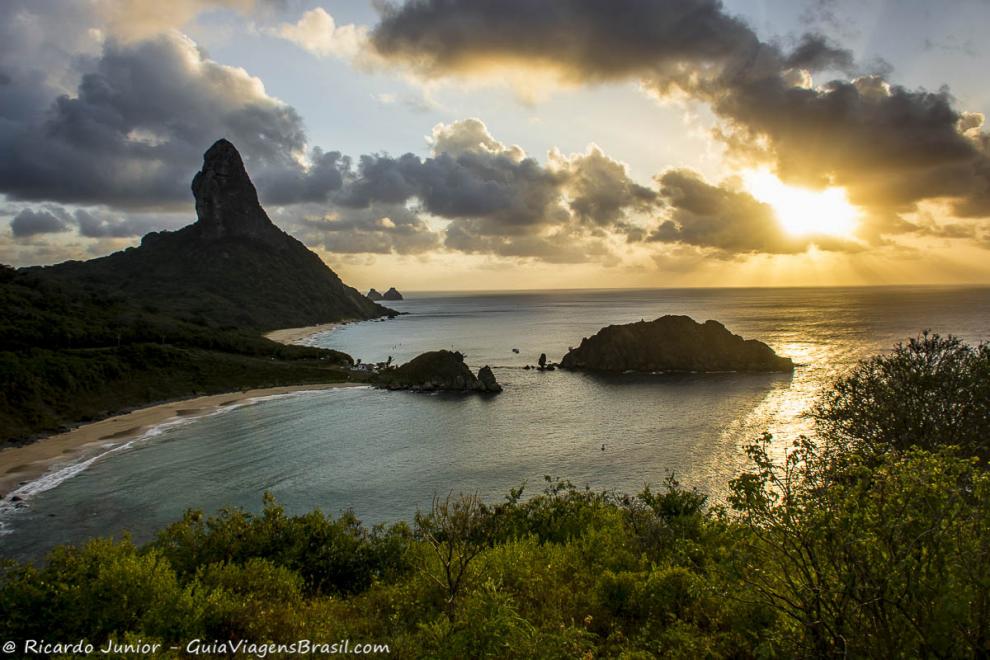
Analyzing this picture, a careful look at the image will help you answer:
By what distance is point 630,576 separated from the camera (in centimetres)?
2380

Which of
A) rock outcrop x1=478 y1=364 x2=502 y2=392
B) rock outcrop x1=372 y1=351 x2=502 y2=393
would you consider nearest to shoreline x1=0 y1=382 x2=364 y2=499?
rock outcrop x1=372 y1=351 x2=502 y2=393

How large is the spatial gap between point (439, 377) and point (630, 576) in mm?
97175

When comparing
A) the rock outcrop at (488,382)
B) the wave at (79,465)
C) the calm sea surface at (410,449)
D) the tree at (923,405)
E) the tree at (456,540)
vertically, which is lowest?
the calm sea surface at (410,449)

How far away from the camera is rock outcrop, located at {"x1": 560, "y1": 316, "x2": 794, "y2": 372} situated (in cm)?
12975

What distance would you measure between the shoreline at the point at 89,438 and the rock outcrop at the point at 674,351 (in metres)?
80.5

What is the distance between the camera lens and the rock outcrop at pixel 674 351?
12975cm

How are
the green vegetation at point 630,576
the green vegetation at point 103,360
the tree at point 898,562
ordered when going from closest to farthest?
the tree at point 898,562, the green vegetation at point 630,576, the green vegetation at point 103,360

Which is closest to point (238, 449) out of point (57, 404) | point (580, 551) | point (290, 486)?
point (290, 486)

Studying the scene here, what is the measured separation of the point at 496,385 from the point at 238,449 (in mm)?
55759

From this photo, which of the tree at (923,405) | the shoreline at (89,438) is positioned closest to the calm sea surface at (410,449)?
the shoreline at (89,438)

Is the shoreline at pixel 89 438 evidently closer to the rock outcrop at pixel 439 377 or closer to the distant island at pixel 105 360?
the distant island at pixel 105 360

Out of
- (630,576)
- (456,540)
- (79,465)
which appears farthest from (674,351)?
(79,465)

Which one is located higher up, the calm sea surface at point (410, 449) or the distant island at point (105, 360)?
the distant island at point (105, 360)

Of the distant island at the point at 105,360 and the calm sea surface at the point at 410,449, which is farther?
the distant island at the point at 105,360
